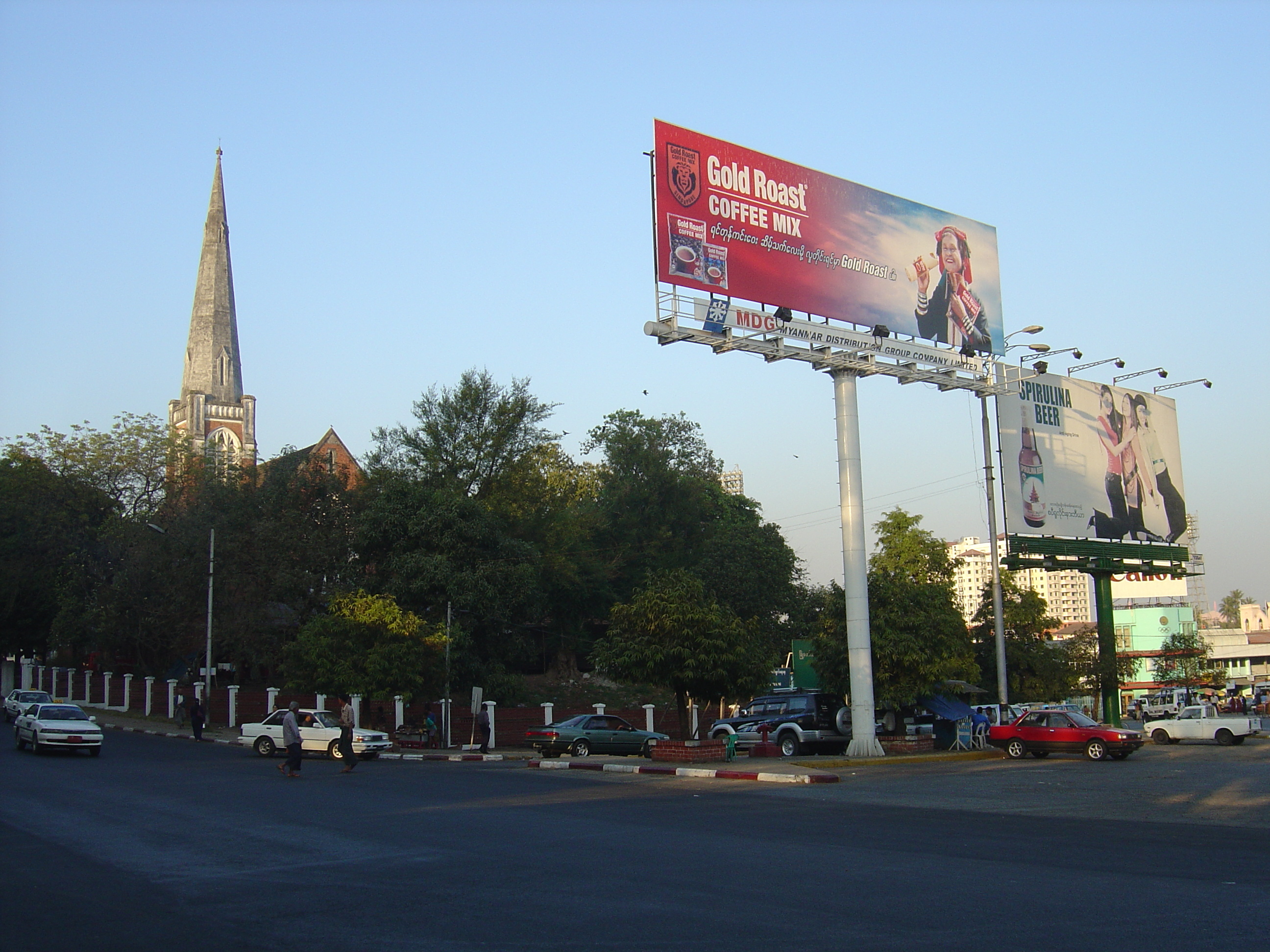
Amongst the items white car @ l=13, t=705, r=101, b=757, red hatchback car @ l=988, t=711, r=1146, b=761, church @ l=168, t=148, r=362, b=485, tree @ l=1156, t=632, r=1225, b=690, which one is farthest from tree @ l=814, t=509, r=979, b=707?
church @ l=168, t=148, r=362, b=485

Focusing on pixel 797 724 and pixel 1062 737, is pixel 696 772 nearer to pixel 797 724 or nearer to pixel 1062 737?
pixel 797 724

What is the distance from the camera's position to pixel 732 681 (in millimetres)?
29781

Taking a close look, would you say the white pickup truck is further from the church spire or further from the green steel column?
the church spire

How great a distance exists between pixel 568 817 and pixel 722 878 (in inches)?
225

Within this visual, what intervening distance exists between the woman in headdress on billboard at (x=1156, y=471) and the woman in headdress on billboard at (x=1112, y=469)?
148cm

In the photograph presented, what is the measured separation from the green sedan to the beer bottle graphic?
17139mm

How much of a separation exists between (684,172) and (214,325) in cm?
8734

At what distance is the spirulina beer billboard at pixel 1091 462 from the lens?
135ft

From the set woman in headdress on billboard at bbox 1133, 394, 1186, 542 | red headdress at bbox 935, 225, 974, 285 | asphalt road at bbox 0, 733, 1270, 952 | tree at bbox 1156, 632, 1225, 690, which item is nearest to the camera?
asphalt road at bbox 0, 733, 1270, 952

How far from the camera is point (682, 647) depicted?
1144 inches

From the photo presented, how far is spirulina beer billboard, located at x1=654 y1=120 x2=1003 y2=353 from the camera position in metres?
27.9

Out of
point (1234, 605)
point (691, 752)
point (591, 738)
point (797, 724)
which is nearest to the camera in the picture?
point (691, 752)

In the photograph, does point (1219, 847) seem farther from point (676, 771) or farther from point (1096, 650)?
point (1096, 650)

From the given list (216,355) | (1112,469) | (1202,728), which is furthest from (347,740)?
(216,355)
